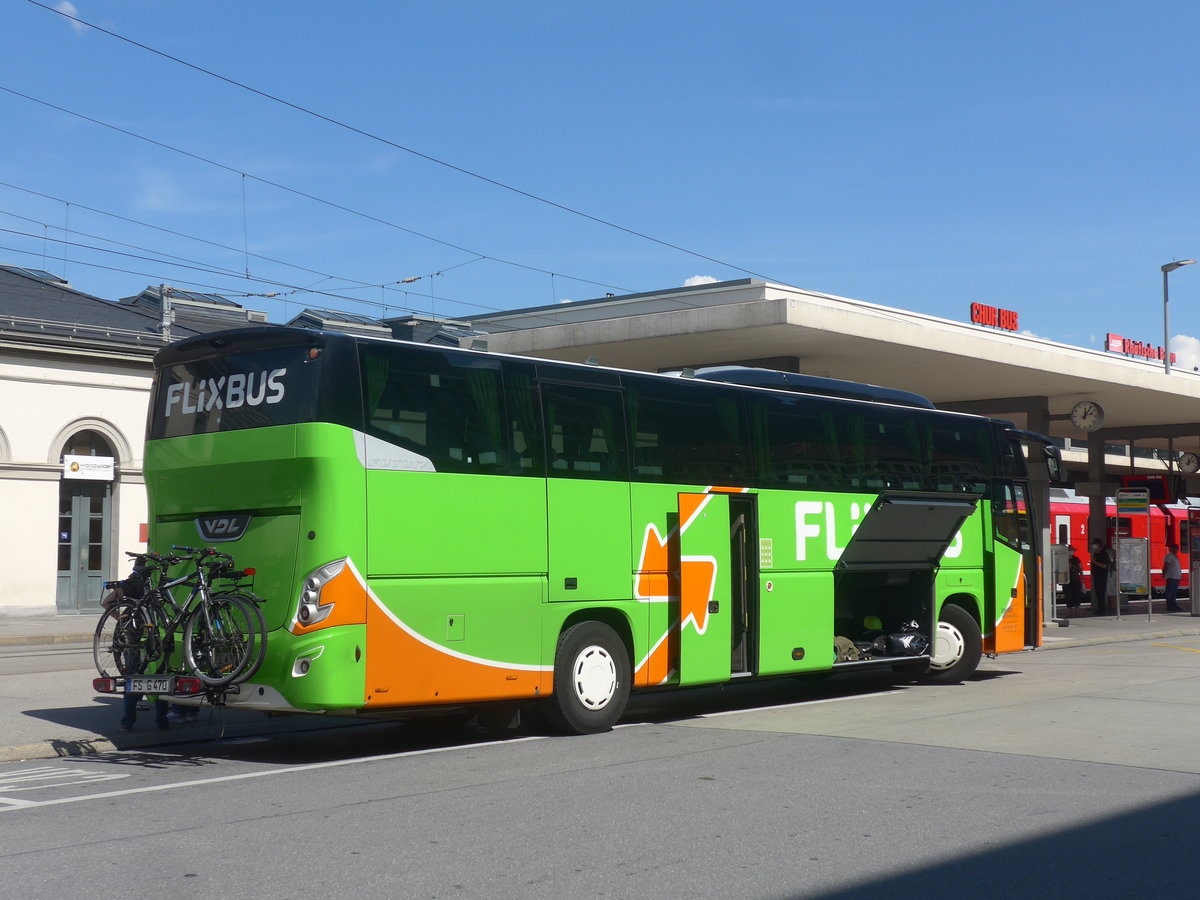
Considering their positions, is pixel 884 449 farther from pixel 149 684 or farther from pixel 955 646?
pixel 149 684

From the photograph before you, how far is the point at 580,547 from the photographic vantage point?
40.6ft


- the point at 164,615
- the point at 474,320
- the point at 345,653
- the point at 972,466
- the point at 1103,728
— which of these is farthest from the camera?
the point at 474,320

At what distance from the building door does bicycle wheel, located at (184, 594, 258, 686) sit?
2311cm

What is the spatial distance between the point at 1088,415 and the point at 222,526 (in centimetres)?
2495

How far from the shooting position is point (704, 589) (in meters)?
13.6

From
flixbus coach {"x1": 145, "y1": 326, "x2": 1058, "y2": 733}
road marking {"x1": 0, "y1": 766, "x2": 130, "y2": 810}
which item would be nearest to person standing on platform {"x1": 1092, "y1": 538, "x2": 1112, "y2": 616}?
flixbus coach {"x1": 145, "y1": 326, "x2": 1058, "y2": 733}

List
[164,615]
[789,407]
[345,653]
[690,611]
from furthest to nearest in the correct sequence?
[789,407] → [690,611] → [164,615] → [345,653]

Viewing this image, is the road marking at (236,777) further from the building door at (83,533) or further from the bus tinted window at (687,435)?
the building door at (83,533)

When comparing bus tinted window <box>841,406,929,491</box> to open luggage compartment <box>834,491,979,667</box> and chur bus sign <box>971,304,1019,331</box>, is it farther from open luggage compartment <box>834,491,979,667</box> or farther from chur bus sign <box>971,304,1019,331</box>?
chur bus sign <box>971,304,1019,331</box>

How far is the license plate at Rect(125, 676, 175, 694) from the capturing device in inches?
417

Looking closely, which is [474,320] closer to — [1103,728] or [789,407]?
[789,407]

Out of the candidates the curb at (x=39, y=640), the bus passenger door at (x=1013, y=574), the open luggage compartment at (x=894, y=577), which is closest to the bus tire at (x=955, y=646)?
the open luggage compartment at (x=894, y=577)

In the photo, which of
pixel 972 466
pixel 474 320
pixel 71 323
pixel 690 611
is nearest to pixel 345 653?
pixel 690 611

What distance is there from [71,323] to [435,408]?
24.9 metres
